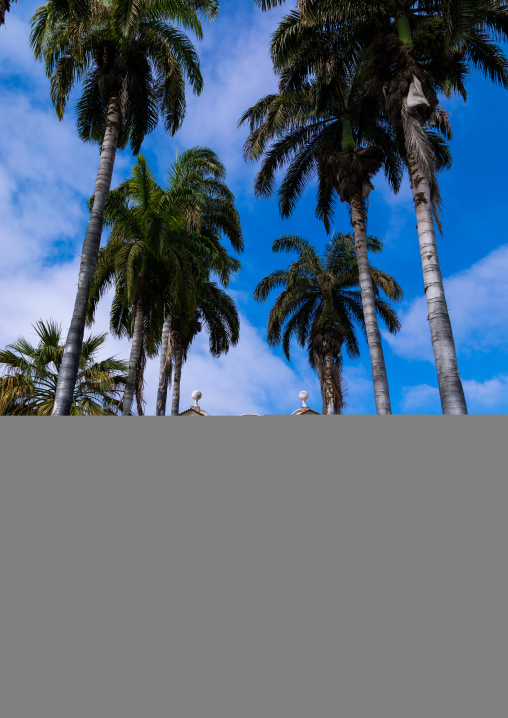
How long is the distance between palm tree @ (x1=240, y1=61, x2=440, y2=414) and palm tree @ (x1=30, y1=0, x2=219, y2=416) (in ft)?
8.98

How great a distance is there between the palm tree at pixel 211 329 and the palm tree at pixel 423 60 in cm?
1313

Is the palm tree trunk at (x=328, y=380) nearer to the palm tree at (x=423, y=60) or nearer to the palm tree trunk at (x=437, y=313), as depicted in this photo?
the palm tree at (x=423, y=60)

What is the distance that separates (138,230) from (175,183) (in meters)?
3.02

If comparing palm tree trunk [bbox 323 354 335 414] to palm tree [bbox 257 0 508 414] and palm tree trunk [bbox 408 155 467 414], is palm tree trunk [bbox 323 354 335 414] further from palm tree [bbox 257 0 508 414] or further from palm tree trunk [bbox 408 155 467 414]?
palm tree trunk [bbox 408 155 467 414]

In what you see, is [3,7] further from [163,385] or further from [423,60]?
[163,385]

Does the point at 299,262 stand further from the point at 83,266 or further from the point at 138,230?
the point at 83,266

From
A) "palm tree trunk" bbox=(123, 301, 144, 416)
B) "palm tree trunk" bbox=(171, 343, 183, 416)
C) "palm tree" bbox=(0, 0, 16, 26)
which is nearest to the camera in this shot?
"palm tree" bbox=(0, 0, 16, 26)

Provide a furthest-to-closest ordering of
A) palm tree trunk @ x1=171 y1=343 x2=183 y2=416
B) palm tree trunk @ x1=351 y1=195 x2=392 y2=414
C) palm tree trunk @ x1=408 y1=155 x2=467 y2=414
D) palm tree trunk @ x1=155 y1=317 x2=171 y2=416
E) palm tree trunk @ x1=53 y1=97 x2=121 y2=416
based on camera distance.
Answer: palm tree trunk @ x1=171 y1=343 x2=183 y2=416 < palm tree trunk @ x1=155 y1=317 x2=171 y2=416 < palm tree trunk @ x1=351 y1=195 x2=392 y2=414 < palm tree trunk @ x1=53 y1=97 x2=121 y2=416 < palm tree trunk @ x1=408 y1=155 x2=467 y2=414

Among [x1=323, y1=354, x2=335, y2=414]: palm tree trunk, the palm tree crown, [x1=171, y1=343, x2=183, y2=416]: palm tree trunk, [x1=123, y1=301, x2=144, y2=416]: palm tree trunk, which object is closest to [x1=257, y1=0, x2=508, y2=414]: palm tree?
the palm tree crown

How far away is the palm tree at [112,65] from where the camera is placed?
12211mm

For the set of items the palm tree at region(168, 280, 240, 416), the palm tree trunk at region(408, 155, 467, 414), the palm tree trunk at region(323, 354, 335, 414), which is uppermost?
the palm tree at region(168, 280, 240, 416)

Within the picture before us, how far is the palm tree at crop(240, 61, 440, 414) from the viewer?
48.6 feet

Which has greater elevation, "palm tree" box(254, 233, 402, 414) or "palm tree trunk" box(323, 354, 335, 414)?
"palm tree" box(254, 233, 402, 414)

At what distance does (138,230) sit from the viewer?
18.3 metres
